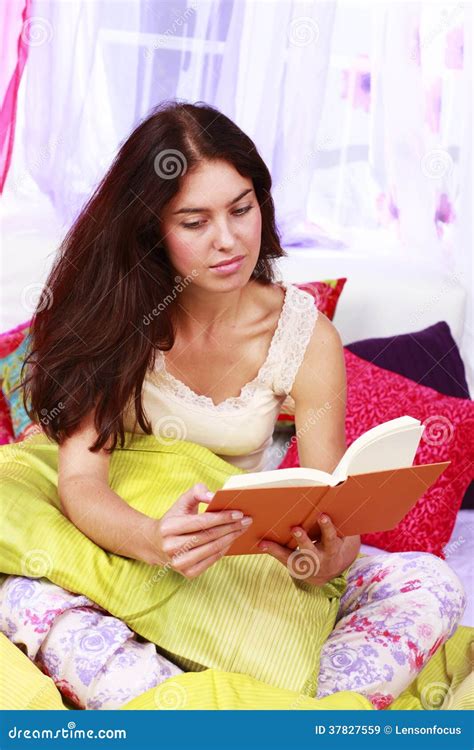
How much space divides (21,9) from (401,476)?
5.35 ft

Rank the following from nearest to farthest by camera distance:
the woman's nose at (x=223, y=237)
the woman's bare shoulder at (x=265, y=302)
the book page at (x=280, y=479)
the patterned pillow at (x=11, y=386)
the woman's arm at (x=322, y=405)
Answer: the book page at (x=280, y=479) → the woman's nose at (x=223, y=237) → the woman's arm at (x=322, y=405) → the woman's bare shoulder at (x=265, y=302) → the patterned pillow at (x=11, y=386)

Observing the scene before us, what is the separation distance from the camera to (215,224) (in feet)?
5.06

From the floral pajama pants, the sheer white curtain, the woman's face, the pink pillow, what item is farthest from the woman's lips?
the sheer white curtain

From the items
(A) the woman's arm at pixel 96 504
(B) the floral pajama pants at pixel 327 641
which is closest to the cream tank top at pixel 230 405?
(A) the woman's arm at pixel 96 504

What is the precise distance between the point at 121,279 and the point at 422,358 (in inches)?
36.9

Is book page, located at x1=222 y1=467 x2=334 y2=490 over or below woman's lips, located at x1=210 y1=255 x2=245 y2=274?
below

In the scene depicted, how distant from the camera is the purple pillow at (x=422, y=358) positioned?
2.33 metres

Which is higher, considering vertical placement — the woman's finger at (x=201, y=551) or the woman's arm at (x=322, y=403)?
the woman's arm at (x=322, y=403)

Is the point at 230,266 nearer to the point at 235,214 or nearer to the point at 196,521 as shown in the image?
the point at 235,214

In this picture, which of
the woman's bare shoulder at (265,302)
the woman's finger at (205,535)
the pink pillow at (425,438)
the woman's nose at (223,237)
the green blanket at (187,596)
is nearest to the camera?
the woman's finger at (205,535)

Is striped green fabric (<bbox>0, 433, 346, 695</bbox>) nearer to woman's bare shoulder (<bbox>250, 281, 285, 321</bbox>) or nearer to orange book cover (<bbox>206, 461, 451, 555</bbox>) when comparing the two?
orange book cover (<bbox>206, 461, 451, 555</bbox>)

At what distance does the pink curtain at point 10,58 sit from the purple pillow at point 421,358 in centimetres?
96

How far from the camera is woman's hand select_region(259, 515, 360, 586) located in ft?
4.61

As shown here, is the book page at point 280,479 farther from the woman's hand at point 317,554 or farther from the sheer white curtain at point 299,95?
the sheer white curtain at point 299,95
